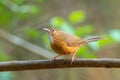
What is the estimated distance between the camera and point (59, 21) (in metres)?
3.24

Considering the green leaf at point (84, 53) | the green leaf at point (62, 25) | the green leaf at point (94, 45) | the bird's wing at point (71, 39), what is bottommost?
the green leaf at point (84, 53)

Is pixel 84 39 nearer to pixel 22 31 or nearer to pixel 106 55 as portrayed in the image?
pixel 22 31

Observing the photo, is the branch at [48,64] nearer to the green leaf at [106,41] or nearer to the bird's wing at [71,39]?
the bird's wing at [71,39]

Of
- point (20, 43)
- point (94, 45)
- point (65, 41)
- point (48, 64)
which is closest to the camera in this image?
point (48, 64)

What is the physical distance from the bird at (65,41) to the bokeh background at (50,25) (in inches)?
4.7

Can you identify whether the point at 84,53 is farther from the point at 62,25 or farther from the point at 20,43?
the point at 20,43

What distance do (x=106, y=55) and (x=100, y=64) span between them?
3.52 meters

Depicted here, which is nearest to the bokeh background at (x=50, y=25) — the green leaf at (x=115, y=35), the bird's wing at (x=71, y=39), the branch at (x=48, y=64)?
the green leaf at (x=115, y=35)

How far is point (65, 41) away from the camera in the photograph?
9.82 feet

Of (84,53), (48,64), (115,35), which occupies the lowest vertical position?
(48,64)

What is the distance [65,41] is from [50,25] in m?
0.29

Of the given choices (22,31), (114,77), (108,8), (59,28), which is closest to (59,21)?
(59,28)

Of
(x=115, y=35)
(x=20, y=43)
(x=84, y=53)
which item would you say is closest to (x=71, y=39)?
(x=84, y=53)

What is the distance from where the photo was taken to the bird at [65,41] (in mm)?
2858
